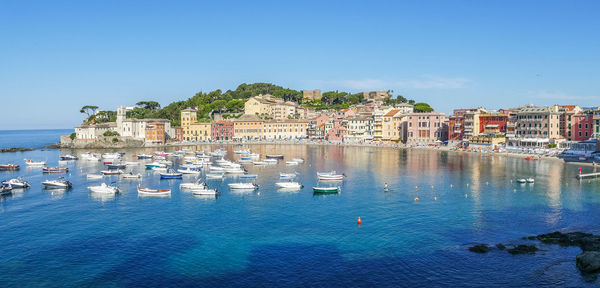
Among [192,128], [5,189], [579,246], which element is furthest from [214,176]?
[192,128]

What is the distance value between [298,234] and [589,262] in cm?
1817

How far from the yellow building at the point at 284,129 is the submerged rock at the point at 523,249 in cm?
10824

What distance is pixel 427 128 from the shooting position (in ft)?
362

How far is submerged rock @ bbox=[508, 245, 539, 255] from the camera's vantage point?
26.8 meters

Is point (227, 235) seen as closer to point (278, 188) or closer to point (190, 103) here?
point (278, 188)

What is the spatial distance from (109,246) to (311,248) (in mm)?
13787

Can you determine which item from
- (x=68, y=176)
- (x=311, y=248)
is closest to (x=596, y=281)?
(x=311, y=248)

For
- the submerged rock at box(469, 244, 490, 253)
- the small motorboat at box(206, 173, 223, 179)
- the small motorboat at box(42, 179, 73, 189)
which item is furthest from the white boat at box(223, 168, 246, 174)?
the submerged rock at box(469, 244, 490, 253)

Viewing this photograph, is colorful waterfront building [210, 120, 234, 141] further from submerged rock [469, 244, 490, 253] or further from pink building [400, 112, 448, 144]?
submerged rock [469, 244, 490, 253]

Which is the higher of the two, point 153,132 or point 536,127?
point 153,132

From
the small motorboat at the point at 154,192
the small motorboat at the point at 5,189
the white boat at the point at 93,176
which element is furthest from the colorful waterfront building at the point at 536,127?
the small motorboat at the point at 5,189

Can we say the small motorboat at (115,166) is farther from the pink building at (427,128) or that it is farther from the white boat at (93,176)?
the pink building at (427,128)

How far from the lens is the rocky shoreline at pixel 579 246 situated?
23.9 metres

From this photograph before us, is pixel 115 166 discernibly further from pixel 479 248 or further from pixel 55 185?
pixel 479 248
